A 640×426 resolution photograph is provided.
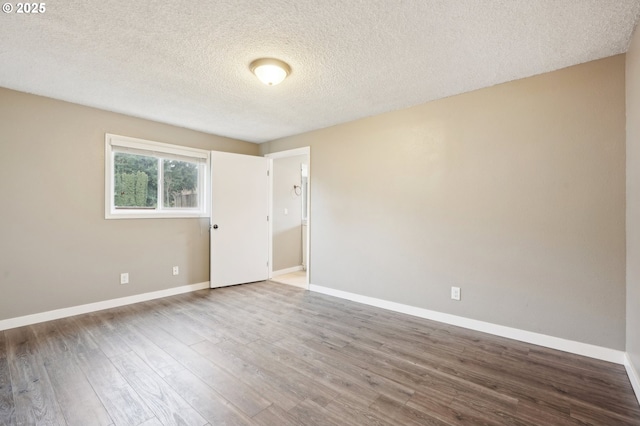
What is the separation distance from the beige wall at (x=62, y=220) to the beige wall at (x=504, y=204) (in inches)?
108

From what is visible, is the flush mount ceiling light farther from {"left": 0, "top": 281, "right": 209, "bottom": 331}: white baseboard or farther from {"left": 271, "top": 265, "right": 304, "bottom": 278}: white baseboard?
{"left": 271, "top": 265, "right": 304, "bottom": 278}: white baseboard

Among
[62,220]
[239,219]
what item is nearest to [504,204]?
[239,219]

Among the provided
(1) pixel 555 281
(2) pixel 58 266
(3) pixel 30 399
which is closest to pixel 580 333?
(1) pixel 555 281

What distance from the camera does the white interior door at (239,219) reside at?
429cm

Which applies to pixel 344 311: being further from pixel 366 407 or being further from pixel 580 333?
pixel 580 333

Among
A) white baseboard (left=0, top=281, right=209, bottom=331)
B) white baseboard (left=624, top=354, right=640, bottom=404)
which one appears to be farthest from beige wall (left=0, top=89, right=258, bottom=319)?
white baseboard (left=624, top=354, right=640, bottom=404)

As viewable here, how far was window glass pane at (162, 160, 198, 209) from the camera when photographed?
4.04 m

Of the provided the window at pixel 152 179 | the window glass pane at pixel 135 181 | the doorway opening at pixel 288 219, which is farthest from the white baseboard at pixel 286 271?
the window glass pane at pixel 135 181

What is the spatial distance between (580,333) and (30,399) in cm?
398

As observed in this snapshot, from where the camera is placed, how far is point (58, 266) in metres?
3.08

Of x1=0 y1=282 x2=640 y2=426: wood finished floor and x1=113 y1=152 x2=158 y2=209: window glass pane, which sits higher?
x1=113 y1=152 x2=158 y2=209: window glass pane

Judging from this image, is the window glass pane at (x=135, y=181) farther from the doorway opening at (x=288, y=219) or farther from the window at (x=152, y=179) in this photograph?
the doorway opening at (x=288, y=219)

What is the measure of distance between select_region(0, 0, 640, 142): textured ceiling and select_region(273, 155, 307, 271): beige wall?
2.27 metres

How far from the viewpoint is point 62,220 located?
311 cm
